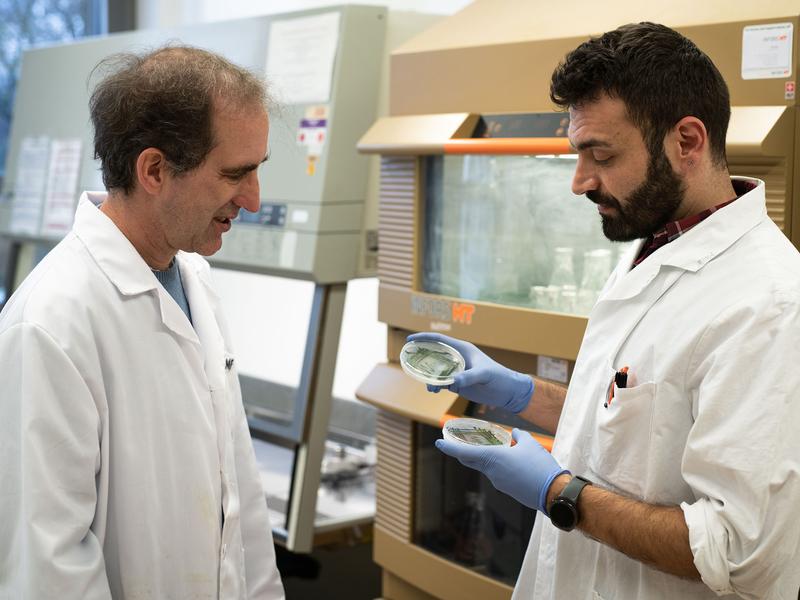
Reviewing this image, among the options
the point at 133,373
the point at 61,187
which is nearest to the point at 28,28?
the point at 61,187

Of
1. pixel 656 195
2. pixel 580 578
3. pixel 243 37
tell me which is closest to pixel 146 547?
pixel 580 578

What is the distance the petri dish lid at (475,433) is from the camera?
60.7 inches

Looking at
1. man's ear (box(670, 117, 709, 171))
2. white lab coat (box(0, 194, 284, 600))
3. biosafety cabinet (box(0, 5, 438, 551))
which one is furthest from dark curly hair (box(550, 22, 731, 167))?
biosafety cabinet (box(0, 5, 438, 551))

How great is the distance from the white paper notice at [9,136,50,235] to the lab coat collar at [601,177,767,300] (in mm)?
2922

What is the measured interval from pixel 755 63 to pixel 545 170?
1.73 feet

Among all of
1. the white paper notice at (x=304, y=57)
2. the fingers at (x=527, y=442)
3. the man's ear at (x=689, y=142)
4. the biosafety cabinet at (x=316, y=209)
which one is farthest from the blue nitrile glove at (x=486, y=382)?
the white paper notice at (x=304, y=57)

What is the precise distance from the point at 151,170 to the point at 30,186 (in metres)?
2.61

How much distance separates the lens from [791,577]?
1.26m

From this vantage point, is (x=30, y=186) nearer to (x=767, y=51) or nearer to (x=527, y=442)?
(x=527, y=442)

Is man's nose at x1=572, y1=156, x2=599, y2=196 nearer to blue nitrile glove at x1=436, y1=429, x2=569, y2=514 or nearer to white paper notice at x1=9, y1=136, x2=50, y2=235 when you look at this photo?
blue nitrile glove at x1=436, y1=429, x2=569, y2=514

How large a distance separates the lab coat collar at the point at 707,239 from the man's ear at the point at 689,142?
0.09 m

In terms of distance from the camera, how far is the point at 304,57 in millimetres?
2621

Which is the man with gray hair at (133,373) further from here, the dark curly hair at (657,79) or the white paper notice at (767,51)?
the white paper notice at (767,51)

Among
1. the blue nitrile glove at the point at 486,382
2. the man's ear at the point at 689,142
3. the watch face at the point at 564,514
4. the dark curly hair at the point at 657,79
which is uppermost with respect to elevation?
the dark curly hair at the point at 657,79
